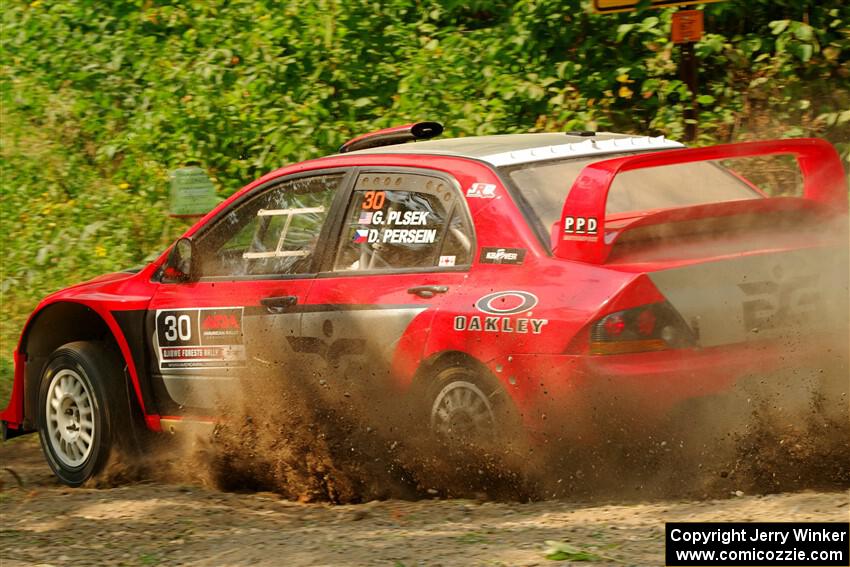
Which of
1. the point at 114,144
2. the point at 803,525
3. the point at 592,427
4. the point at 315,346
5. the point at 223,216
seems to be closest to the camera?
the point at 803,525

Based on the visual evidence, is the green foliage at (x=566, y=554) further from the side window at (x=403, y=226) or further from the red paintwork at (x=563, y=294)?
the side window at (x=403, y=226)

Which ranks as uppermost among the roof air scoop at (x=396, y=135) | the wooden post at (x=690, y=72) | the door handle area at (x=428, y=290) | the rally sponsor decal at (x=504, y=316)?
the wooden post at (x=690, y=72)

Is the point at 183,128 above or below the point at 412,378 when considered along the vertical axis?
above

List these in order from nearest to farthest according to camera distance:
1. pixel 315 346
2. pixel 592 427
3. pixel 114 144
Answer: pixel 592 427 < pixel 315 346 < pixel 114 144

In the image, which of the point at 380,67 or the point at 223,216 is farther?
the point at 380,67

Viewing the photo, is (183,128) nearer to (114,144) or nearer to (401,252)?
(114,144)

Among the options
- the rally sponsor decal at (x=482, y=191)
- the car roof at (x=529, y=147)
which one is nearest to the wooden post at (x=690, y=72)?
the car roof at (x=529, y=147)

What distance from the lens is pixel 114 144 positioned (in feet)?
41.4

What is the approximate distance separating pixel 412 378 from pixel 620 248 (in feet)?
3.54

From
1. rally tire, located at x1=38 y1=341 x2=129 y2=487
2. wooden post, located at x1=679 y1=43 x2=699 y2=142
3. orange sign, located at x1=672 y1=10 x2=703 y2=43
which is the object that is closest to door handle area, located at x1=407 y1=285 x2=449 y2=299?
rally tire, located at x1=38 y1=341 x2=129 y2=487

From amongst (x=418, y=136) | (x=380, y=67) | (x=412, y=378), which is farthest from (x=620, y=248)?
(x=380, y=67)

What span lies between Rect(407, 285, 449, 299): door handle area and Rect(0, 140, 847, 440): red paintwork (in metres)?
0.03

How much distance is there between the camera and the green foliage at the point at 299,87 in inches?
420

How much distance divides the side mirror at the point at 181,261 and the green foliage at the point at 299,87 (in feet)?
14.0
